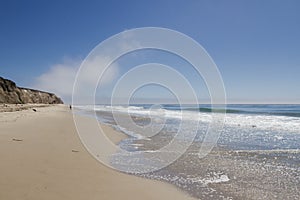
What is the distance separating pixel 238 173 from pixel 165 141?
15.1 feet

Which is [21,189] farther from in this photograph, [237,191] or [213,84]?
[213,84]

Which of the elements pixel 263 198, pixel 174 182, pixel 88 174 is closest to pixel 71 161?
pixel 88 174

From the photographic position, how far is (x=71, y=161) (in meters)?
5.62

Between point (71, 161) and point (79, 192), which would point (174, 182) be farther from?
point (71, 161)

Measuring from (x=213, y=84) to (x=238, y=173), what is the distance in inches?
137

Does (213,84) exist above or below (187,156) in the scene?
above

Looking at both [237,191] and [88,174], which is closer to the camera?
[237,191]

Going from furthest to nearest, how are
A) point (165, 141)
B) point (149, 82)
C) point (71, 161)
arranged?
point (149, 82) → point (165, 141) → point (71, 161)

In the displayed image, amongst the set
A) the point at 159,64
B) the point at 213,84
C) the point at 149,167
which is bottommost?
→ the point at 149,167

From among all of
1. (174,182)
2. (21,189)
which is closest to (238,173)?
(174,182)

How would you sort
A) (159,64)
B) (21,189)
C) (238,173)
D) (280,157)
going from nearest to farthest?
1. (21,189)
2. (238,173)
3. (280,157)
4. (159,64)

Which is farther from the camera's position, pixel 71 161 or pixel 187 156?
pixel 187 156

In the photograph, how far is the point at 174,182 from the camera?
15.2ft

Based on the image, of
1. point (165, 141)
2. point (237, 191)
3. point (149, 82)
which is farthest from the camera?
point (149, 82)
